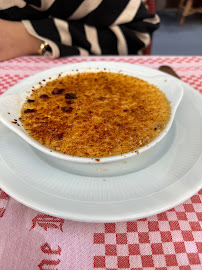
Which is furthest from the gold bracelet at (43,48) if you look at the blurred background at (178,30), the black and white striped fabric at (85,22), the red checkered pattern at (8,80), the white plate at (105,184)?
the blurred background at (178,30)

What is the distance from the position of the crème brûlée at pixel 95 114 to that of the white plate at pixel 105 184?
60mm

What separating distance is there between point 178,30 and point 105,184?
4.41 metres

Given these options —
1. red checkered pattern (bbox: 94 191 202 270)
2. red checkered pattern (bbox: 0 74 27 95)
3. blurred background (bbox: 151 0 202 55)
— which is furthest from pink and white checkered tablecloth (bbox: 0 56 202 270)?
blurred background (bbox: 151 0 202 55)

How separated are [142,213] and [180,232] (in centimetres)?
11

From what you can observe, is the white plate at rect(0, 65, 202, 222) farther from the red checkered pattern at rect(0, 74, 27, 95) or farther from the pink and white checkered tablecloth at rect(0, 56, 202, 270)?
the red checkered pattern at rect(0, 74, 27, 95)

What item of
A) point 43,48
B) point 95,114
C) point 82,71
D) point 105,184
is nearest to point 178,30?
point 43,48

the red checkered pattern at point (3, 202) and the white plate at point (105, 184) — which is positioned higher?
the white plate at point (105, 184)

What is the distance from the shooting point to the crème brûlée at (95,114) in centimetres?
66

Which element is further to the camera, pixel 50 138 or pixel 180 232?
pixel 50 138

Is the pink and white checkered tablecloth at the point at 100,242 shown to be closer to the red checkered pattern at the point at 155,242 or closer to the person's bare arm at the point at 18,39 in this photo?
the red checkered pattern at the point at 155,242

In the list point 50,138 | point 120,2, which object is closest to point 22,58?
point 120,2

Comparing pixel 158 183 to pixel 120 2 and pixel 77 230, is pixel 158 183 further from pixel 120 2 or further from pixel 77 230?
pixel 120 2

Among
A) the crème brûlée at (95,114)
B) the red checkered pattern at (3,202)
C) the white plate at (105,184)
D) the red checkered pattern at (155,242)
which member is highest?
the crème brûlée at (95,114)

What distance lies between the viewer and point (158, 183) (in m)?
0.57
